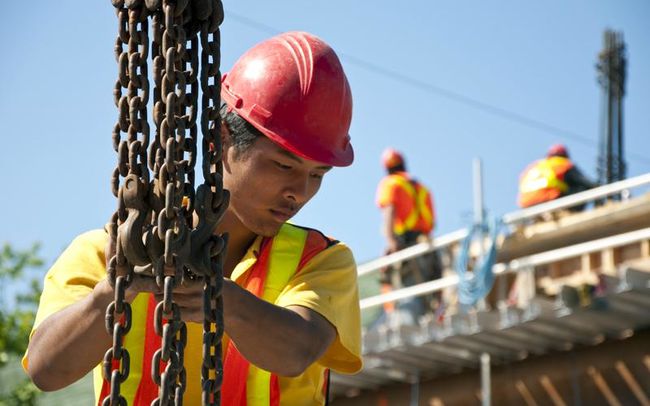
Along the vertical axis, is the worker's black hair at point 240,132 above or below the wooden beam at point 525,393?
below

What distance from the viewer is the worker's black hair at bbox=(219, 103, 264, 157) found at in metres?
4.08

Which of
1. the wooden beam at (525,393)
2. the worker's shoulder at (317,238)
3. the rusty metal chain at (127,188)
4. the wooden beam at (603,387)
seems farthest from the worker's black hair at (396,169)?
the rusty metal chain at (127,188)

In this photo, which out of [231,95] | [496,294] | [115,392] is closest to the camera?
[115,392]

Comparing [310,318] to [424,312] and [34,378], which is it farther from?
[424,312]

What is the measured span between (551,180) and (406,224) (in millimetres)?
1620

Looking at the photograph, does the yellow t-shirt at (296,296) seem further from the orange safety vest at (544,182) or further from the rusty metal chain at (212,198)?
the orange safety vest at (544,182)

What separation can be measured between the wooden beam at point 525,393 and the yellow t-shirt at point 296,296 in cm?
965

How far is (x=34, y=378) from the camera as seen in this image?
12.5ft

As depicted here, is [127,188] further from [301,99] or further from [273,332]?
[301,99]

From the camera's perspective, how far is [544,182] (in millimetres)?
14641

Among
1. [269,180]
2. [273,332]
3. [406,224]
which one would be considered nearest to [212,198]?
[273,332]

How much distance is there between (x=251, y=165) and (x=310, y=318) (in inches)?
20.0

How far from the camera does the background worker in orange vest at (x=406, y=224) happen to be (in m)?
14.4

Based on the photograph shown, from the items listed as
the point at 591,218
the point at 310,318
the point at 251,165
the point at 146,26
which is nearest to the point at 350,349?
the point at 310,318
